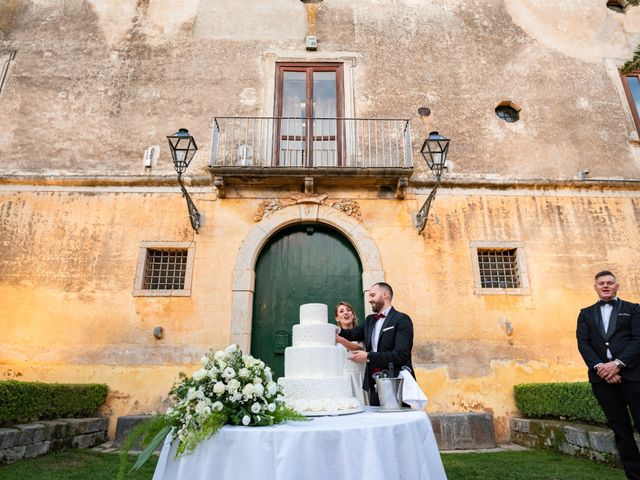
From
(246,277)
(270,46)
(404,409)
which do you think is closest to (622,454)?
(404,409)

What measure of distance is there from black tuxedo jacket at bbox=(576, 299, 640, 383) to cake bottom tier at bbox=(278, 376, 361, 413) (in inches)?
116

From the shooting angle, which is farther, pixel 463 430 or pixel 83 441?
pixel 463 430

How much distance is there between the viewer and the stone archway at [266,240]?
7.86 metres

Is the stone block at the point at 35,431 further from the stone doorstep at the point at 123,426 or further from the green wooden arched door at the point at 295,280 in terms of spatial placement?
the green wooden arched door at the point at 295,280

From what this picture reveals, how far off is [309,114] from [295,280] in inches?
153

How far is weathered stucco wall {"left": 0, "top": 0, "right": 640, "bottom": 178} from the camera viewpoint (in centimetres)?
928

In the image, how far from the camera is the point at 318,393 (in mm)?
2898

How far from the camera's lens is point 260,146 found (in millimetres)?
9117

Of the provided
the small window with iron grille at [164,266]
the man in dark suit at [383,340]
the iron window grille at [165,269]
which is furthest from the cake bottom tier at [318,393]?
the iron window grille at [165,269]

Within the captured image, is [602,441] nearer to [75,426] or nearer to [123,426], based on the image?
[123,426]

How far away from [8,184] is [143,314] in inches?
163

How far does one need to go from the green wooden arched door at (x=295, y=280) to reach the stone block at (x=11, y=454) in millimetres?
3654

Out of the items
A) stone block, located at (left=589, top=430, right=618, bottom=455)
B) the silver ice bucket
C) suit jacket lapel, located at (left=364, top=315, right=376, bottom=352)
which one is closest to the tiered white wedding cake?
the silver ice bucket

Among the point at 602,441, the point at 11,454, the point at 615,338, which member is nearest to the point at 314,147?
the point at 615,338
